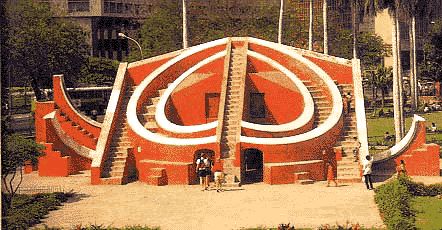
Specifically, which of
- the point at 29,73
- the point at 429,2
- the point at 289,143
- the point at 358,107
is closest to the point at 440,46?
the point at 429,2

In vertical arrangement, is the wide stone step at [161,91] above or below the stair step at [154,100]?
above

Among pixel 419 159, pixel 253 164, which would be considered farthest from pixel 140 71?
pixel 419 159

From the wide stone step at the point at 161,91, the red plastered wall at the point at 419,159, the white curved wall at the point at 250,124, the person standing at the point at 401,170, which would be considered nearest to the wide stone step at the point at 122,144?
the white curved wall at the point at 250,124

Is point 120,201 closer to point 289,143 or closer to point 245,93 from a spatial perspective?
point 289,143

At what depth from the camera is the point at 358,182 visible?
27.9 meters

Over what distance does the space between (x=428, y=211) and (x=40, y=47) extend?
119 feet

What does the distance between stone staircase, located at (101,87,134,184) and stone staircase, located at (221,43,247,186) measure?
374 centimetres

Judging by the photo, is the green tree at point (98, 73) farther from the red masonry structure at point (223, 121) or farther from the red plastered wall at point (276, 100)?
the red plastered wall at point (276, 100)

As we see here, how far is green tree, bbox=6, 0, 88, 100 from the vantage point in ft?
176

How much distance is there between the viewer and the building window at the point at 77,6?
276ft

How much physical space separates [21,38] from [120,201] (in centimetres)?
3054

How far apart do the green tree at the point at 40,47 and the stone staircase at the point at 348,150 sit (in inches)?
1034

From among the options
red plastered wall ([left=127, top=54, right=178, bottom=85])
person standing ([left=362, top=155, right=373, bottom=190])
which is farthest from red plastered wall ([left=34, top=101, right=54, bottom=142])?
person standing ([left=362, top=155, right=373, bottom=190])

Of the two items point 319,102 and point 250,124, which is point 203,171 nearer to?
point 250,124
